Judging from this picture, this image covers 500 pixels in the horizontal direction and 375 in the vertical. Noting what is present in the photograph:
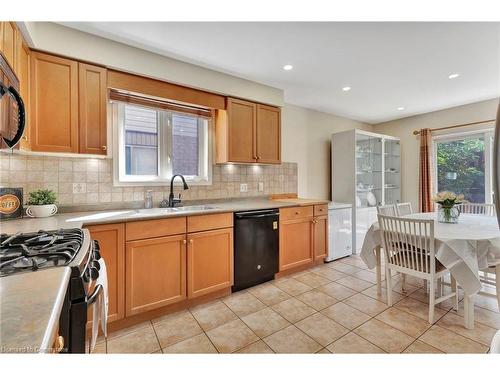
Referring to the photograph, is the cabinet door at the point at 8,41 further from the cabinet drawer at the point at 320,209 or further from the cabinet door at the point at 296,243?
the cabinet drawer at the point at 320,209

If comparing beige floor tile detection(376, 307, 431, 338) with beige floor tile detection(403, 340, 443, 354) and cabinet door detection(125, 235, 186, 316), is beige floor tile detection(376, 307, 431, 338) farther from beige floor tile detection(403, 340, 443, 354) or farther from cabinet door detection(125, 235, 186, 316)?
cabinet door detection(125, 235, 186, 316)

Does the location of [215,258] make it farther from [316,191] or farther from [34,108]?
[316,191]

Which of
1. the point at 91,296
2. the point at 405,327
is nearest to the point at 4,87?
the point at 91,296

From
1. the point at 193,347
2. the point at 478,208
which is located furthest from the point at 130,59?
the point at 478,208

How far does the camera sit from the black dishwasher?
247 centimetres

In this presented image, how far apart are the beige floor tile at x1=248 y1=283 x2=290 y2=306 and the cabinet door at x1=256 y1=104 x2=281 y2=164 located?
1477 mm

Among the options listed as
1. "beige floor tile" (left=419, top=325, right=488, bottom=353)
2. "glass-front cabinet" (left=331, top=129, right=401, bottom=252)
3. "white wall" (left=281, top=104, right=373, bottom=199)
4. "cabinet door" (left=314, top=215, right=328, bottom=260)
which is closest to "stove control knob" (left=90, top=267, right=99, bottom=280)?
"beige floor tile" (left=419, top=325, right=488, bottom=353)

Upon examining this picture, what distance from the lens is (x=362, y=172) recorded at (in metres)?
4.04

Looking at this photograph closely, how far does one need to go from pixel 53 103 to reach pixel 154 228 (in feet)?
4.01

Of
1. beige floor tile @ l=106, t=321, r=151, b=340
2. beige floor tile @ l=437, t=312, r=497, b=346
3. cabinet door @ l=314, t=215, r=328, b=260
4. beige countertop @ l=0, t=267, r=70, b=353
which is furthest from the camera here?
cabinet door @ l=314, t=215, r=328, b=260

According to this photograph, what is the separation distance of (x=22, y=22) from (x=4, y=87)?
0.82 m

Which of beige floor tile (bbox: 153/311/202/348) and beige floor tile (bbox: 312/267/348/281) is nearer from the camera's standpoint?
beige floor tile (bbox: 153/311/202/348)

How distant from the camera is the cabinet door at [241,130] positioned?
2.81 m

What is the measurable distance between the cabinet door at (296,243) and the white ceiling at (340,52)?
1730 mm
